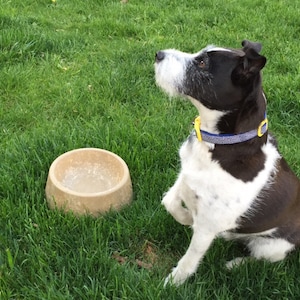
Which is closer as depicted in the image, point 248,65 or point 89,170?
point 248,65

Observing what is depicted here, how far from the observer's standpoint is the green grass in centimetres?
248

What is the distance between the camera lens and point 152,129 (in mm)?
3506

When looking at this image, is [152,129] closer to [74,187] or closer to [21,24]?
[74,187]

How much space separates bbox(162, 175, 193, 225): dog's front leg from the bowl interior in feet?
1.28

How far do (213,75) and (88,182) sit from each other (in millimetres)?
1301

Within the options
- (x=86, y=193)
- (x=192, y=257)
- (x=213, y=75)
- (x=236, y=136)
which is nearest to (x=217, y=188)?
(x=236, y=136)

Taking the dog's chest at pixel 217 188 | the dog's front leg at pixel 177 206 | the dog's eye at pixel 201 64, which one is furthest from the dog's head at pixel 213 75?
the dog's front leg at pixel 177 206

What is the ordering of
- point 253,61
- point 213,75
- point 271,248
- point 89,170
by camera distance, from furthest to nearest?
point 89,170 → point 271,248 → point 213,75 → point 253,61

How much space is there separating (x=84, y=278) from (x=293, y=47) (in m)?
3.24

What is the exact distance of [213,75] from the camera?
7.14 feet

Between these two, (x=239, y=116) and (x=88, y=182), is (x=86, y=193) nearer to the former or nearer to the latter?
(x=88, y=182)

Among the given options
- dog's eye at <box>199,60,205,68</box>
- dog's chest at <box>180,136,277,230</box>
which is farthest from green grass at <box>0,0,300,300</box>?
dog's eye at <box>199,60,205,68</box>

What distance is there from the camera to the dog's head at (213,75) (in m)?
2.12

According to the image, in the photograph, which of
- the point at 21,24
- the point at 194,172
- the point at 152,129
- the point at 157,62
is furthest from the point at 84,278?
the point at 21,24
